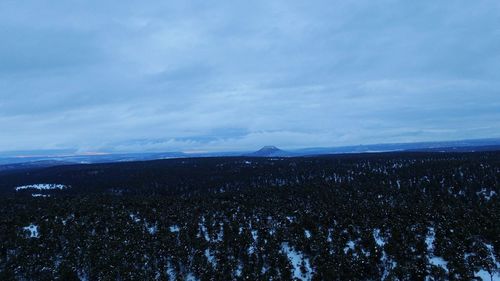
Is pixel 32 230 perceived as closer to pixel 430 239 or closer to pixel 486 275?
pixel 430 239

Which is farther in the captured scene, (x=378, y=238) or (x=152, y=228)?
(x=152, y=228)

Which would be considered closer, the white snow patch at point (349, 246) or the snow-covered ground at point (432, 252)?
the snow-covered ground at point (432, 252)

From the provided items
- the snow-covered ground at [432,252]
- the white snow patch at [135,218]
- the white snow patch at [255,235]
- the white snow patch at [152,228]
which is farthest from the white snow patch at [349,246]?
the white snow patch at [135,218]

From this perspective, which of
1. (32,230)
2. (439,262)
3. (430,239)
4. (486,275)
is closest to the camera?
(486,275)

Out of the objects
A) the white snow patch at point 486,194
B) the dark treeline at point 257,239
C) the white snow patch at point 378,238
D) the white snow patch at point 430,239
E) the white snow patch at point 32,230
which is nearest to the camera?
the dark treeline at point 257,239

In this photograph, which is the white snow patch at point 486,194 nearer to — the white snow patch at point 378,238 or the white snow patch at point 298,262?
the white snow patch at point 378,238

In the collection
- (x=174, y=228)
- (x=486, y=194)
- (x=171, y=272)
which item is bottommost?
(x=171, y=272)

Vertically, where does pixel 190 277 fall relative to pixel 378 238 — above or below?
below

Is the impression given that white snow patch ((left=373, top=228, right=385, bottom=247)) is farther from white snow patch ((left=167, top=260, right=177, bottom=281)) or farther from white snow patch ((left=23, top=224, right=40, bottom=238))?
white snow patch ((left=23, top=224, right=40, bottom=238))

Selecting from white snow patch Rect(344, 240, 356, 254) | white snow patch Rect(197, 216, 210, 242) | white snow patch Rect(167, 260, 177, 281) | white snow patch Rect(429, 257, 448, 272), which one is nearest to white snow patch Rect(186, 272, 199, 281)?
white snow patch Rect(167, 260, 177, 281)

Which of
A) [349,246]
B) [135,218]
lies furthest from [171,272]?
[349,246]
